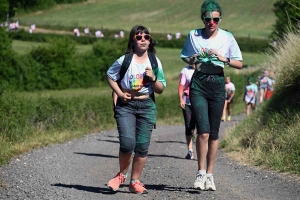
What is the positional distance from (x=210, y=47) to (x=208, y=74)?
32cm

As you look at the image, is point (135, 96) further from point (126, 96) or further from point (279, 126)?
point (279, 126)

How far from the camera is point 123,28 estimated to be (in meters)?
90.7

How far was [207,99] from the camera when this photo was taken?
9055mm

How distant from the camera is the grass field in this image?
302ft

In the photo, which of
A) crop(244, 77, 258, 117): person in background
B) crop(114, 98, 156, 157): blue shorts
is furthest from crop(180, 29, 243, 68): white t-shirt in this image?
crop(244, 77, 258, 117): person in background

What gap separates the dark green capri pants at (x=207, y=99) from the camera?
8992 millimetres

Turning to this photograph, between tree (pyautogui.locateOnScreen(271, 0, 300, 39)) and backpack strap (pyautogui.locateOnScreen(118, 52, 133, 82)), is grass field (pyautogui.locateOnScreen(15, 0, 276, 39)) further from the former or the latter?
backpack strap (pyautogui.locateOnScreen(118, 52, 133, 82))

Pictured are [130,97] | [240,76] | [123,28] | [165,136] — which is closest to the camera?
[130,97]

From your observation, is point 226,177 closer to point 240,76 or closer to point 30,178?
point 30,178


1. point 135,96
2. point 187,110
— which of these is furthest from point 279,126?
point 135,96

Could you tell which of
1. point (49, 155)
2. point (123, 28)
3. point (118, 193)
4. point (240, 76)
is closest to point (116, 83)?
point (118, 193)

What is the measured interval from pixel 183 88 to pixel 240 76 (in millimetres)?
28519

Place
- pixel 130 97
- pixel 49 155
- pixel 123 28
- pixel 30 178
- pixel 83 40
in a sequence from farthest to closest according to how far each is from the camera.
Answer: pixel 123 28, pixel 83 40, pixel 49 155, pixel 30 178, pixel 130 97

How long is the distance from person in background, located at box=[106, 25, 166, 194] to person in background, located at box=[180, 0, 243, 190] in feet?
1.54
